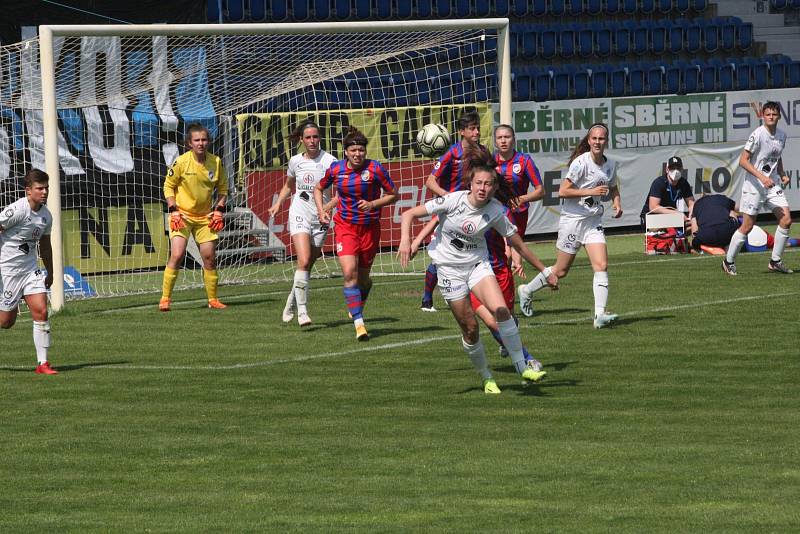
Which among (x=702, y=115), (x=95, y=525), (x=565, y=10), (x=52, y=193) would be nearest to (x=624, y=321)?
(x=52, y=193)

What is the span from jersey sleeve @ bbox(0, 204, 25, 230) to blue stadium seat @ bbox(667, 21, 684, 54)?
21240 millimetres

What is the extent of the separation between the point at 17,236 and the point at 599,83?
18.3 m

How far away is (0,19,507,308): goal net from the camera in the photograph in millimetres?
20578

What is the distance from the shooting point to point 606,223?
26.3 m

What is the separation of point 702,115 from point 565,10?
17.6 feet

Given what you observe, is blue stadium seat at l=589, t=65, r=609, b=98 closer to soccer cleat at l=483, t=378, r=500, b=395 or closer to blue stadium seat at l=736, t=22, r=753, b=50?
blue stadium seat at l=736, t=22, r=753, b=50

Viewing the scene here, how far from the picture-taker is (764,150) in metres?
18.5

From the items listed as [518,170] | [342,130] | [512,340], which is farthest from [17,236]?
[342,130]

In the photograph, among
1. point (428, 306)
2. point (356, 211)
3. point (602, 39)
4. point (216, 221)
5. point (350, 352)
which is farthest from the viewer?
point (602, 39)

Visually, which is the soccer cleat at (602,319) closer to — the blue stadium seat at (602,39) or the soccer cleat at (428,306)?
the soccer cleat at (428,306)

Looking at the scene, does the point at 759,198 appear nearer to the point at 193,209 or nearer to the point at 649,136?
the point at 193,209

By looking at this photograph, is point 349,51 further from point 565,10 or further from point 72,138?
point 565,10

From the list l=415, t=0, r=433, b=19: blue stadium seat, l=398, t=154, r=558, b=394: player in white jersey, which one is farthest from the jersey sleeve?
l=415, t=0, r=433, b=19: blue stadium seat

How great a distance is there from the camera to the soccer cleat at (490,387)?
35.8 feet
